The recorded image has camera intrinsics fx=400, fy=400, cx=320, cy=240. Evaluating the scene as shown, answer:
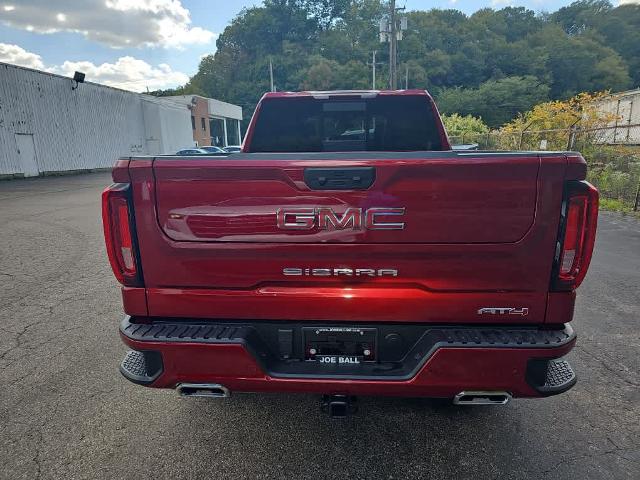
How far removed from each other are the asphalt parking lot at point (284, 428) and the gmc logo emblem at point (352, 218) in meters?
1.36

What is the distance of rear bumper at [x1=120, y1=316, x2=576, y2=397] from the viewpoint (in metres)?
1.83

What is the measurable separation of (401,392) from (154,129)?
38.3 m

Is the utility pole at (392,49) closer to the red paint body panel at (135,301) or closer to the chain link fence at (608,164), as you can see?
the chain link fence at (608,164)

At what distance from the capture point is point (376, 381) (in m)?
1.89

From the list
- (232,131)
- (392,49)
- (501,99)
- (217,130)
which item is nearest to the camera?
(392,49)

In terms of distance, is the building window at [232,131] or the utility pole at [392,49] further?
the building window at [232,131]

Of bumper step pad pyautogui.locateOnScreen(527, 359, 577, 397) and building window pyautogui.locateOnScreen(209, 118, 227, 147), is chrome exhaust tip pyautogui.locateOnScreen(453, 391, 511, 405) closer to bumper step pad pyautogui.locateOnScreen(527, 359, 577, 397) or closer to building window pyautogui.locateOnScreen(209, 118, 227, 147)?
bumper step pad pyautogui.locateOnScreen(527, 359, 577, 397)

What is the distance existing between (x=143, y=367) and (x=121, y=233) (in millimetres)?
699

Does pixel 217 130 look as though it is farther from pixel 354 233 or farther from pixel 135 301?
pixel 354 233

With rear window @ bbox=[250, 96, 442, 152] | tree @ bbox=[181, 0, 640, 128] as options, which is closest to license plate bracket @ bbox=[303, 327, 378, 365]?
rear window @ bbox=[250, 96, 442, 152]

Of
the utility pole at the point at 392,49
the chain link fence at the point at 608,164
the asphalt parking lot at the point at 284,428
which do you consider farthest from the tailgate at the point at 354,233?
the utility pole at the point at 392,49

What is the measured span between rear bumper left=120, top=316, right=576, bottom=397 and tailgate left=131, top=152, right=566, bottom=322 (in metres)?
0.10

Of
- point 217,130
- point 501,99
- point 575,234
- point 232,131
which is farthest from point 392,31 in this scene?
point 232,131

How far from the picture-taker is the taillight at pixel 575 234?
5.73 feet
